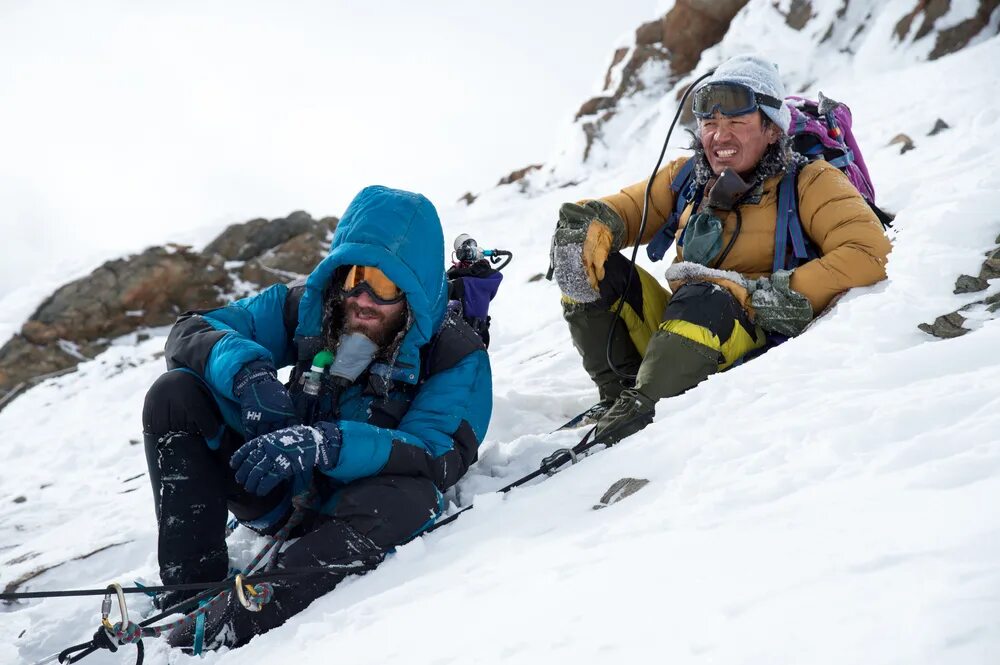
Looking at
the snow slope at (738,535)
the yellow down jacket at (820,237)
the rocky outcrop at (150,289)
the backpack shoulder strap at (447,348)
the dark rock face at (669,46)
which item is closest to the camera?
the snow slope at (738,535)

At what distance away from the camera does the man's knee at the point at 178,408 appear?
9.49ft

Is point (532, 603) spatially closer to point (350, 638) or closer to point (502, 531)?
point (350, 638)

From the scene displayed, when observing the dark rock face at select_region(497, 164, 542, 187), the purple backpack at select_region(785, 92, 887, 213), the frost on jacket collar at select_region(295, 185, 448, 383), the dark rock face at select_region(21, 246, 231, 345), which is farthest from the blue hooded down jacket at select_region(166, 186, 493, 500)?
the dark rock face at select_region(497, 164, 542, 187)

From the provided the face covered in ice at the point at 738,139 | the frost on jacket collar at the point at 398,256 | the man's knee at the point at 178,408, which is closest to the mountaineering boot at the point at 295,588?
the man's knee at the point at 178,408

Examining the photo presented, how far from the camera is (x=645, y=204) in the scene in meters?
4.11

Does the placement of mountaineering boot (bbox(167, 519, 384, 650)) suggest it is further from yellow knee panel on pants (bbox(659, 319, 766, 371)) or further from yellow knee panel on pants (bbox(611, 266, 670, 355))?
yellow knee panel on pants (bbox(611, 266, 670, 355))

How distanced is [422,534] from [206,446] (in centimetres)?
93

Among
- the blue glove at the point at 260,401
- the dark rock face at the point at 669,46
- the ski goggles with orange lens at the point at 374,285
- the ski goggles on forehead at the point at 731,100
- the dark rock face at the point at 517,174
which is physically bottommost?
the blue glove at the point at 260,401

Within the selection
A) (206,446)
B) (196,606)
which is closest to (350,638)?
(196,606)

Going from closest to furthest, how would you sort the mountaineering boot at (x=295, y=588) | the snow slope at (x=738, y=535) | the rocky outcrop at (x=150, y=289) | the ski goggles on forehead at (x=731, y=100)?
the snow slope at (x=738, y=535)
the mountaineering boot at (x=295, y=588)
the ski goggles on forehead at (x=731, y=100)
the rocky outcrop at (x=150, y=289)

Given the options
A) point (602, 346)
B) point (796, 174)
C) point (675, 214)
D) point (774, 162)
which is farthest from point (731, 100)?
point (602, 346)

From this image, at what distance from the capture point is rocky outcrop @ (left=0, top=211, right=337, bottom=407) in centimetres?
1481

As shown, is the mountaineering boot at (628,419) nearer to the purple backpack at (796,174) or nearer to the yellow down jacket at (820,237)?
the yellow down jacket at (820,237)

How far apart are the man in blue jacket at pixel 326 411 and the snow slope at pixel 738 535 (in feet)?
0.59
